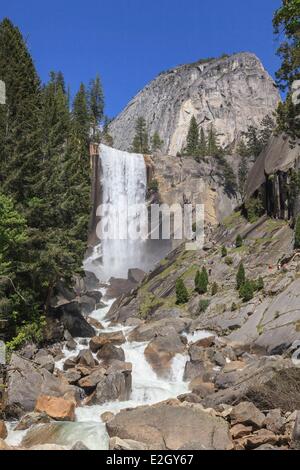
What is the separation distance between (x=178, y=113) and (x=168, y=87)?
73.5ft

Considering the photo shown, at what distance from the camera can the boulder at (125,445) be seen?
46.7 ft

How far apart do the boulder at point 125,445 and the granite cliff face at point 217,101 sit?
133 m

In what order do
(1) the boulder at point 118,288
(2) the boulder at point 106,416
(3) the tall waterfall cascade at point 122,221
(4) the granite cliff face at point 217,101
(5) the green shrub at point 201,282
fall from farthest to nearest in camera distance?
(4) the granite cliff face at point 217,101 < (3) the tall waterfall cascade at point 122,221 < (1) the boulder at point 118,288 < (5) the green shrub at point 201,282 < (2) the boulder at point 106,416

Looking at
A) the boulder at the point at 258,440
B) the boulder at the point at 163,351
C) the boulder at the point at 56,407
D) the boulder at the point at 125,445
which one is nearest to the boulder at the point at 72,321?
the boulder at the point at 163,351

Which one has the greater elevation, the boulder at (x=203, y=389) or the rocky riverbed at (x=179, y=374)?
the rocky riverbed at (x=179, y=374)

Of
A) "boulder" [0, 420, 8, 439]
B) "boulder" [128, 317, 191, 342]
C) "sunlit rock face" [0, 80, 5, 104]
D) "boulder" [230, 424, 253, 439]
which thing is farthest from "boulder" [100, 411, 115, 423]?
"sunlit rock face" [0, 80, 5, 104]

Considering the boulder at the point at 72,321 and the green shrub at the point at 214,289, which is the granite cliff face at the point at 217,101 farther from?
the boulder at the point at 72,321

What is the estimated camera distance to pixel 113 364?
28.2 m

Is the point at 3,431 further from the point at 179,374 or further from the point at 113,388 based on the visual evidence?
the point at 179,374

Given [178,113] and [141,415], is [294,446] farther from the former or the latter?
[178,113]

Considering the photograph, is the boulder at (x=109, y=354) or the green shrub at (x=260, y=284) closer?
the boulder at (x=109, y=354)

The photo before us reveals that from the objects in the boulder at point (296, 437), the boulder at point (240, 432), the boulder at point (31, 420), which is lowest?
the boulder at point (31, 420)

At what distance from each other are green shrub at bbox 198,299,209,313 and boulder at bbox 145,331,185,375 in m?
9.00
